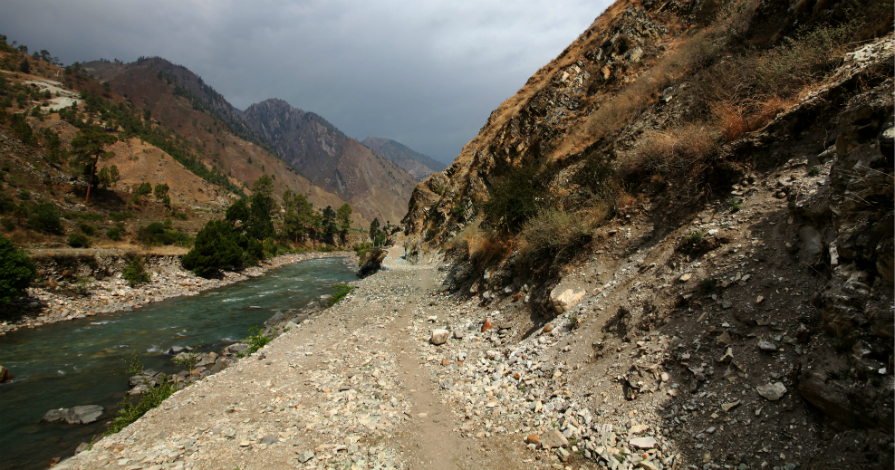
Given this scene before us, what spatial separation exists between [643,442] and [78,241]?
146 ft

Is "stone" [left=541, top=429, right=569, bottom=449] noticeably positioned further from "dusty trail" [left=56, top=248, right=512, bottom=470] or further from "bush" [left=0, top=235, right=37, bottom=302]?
"bush" [left=0, top=235, right=37, bottom=302]

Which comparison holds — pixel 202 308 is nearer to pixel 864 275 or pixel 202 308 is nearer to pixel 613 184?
pixel 613 184

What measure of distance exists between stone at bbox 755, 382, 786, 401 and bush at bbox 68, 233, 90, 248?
44.9m

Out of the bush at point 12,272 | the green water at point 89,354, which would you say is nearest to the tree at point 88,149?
the bush at point 12,272

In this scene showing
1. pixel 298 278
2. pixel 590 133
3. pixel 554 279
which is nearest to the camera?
pixel 554 279

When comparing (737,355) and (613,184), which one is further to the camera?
(613,184)

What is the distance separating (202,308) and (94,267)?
9798mm

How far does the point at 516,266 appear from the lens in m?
10.8

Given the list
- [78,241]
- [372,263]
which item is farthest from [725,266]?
[78,241]

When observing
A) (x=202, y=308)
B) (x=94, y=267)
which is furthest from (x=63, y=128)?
(x=202, y=308)

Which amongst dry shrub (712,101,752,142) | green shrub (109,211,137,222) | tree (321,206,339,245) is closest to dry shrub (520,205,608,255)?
dry shrub (712,101,752,142)

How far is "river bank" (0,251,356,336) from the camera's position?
17.4m

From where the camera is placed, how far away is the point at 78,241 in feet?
100

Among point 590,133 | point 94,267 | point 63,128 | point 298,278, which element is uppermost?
point 63,128
